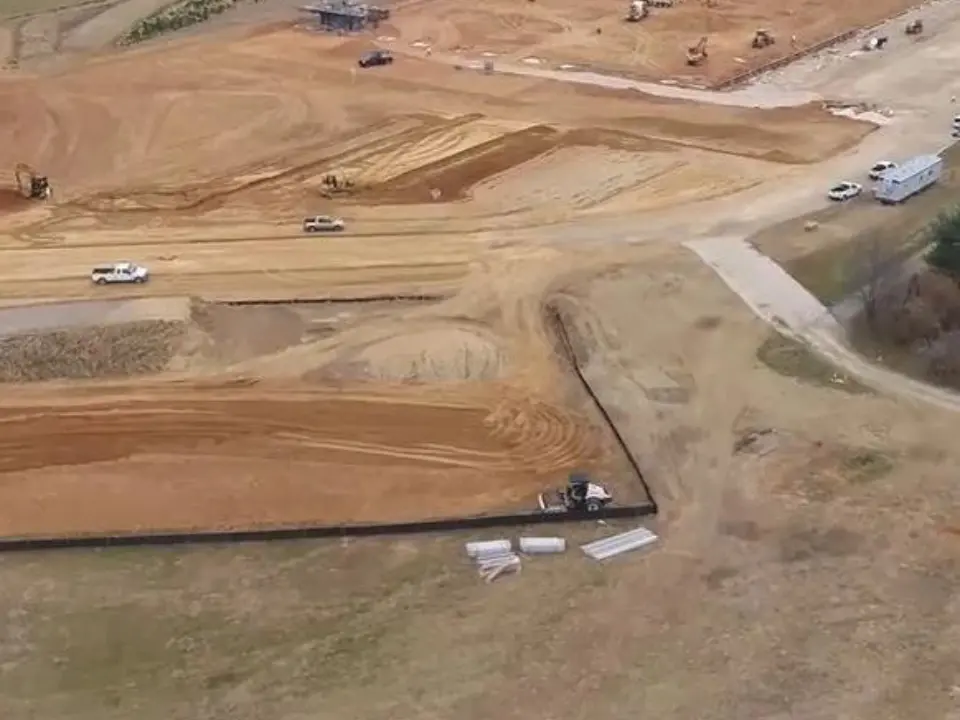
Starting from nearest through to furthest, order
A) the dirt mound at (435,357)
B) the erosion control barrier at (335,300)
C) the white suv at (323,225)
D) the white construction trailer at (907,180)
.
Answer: the dirt mound at (435,357) < the erosion control barrier at (335,300) < the white suv at (323,225) < the white construction trailer at (907,180)

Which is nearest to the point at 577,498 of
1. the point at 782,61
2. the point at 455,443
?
the point at 455,443

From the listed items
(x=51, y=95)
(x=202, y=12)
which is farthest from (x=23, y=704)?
(x=202, y=12)

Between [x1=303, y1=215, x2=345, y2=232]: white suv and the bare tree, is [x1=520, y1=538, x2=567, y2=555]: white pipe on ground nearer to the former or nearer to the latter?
the bare tree

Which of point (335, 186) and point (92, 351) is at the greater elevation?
point (335, 186)

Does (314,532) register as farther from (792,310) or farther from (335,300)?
(792,310)

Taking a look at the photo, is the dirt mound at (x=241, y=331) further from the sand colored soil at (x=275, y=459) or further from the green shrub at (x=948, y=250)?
the green shrub at (x=948, y=250)

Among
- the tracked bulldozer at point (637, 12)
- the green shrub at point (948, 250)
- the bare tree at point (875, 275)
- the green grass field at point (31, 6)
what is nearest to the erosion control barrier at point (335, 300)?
the bare tree at point (875, 275)

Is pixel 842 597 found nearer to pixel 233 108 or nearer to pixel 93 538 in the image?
pixel 93 538
